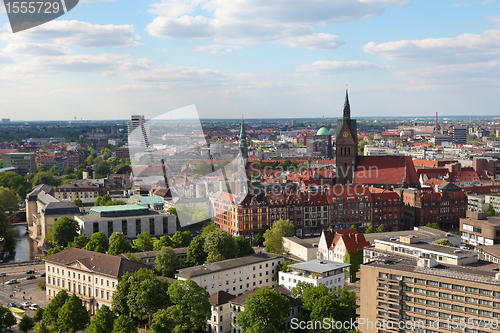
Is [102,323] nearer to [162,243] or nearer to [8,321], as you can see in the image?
[8,321]

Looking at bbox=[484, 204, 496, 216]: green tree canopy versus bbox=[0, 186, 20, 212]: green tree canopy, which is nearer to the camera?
bbox=[484, 204, 496, 216]: green tree canopy

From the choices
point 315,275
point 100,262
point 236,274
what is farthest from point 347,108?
point 100,262

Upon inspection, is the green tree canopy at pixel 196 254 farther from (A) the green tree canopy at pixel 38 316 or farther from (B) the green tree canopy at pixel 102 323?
(B) the green tree canopy at pixel 102 323

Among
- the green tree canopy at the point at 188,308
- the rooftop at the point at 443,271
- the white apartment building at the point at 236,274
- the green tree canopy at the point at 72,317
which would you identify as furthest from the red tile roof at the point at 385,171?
the green tree canopy at the point at 72,317

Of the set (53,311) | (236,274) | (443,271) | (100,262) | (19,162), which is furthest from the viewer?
(19,162)

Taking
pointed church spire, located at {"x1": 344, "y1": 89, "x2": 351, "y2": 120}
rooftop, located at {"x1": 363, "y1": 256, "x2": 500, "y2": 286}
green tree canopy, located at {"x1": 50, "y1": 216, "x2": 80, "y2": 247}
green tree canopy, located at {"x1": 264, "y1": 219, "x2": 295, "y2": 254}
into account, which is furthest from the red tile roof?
rooftop, located at {"x1": 363, "y1": 256, "x2": 500, "y2": 286}

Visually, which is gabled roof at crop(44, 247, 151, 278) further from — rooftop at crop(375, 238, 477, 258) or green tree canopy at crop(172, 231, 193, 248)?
rooftop at crop(375, 238, 477, 258)
